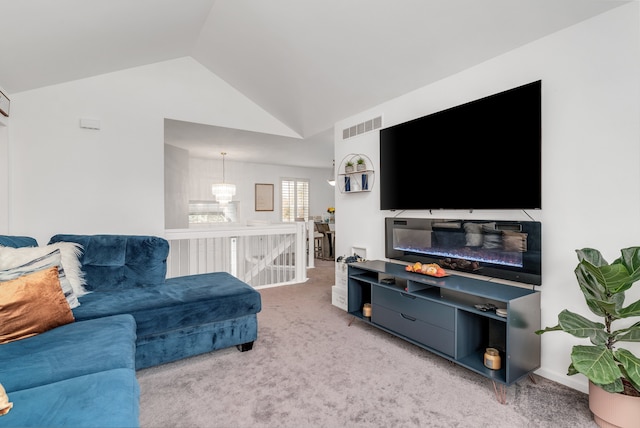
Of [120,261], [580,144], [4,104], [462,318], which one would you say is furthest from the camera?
[4,104]

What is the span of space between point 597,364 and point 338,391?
4.56 feet

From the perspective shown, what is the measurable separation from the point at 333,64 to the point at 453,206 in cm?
180

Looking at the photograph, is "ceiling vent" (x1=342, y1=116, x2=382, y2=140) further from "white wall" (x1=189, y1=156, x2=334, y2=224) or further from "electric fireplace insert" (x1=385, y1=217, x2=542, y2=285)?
"white wall" (x1=189, y1=156, x2=334, y2=224)

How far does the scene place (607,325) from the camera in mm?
1713

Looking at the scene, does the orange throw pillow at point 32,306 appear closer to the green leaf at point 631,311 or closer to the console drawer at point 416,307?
the console drawer at point 416,307

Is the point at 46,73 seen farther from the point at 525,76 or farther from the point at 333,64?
the point at 525,76

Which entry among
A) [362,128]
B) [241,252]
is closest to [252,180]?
[241,252]

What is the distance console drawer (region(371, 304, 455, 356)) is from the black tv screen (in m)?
0.99

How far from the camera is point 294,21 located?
2754mm

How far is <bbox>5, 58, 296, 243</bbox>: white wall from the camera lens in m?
3.25

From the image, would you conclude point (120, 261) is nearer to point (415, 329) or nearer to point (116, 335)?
point (116, 335)

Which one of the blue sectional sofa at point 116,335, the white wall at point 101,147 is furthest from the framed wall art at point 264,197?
the blue sectional sofa at point 116,335

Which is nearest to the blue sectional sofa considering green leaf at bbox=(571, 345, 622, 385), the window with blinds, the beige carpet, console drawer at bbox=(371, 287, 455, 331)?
the beige carpet

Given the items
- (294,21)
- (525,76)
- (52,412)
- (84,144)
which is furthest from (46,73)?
(525,76)
